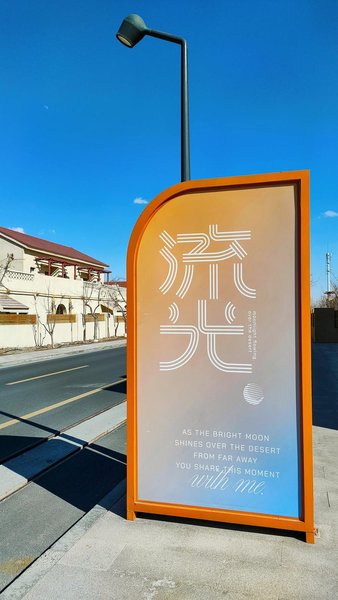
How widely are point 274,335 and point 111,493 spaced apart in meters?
2.42

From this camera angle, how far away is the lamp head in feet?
16.6

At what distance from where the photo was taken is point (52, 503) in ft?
14.5

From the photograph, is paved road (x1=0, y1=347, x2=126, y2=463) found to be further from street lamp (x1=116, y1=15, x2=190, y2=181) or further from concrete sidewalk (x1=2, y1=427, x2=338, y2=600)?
street lamp (x1=116, y1=15, x2=190, y2=181)

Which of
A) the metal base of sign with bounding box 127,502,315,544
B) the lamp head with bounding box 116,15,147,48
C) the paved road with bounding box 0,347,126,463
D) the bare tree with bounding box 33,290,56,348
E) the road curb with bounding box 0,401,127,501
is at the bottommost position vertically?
the paved road with bounding box 0,347,126,463

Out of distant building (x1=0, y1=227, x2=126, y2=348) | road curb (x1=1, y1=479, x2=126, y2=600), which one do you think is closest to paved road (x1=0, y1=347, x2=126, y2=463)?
road curb (x1=1, y1=479, x2=126, y2=600)

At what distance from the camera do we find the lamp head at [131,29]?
506 centimetres

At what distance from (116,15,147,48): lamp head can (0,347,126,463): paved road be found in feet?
18.4

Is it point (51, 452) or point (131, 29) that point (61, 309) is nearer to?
point (51, 452)

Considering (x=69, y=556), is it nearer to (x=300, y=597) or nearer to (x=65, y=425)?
(x=300, y=597)

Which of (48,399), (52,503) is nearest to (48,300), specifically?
(48,399)

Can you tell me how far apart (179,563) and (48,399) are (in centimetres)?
775

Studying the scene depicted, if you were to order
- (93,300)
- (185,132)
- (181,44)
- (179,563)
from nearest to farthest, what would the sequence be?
(179,563) → (185,132) → (181,44) → (93,300)

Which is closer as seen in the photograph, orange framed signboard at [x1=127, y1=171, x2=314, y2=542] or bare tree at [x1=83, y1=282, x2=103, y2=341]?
orange framed signboard at [x1=127, y1=171, x2=314, y2=542]

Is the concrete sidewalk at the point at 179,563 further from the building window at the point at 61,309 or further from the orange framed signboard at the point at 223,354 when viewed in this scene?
the building window at the point at 61,309
